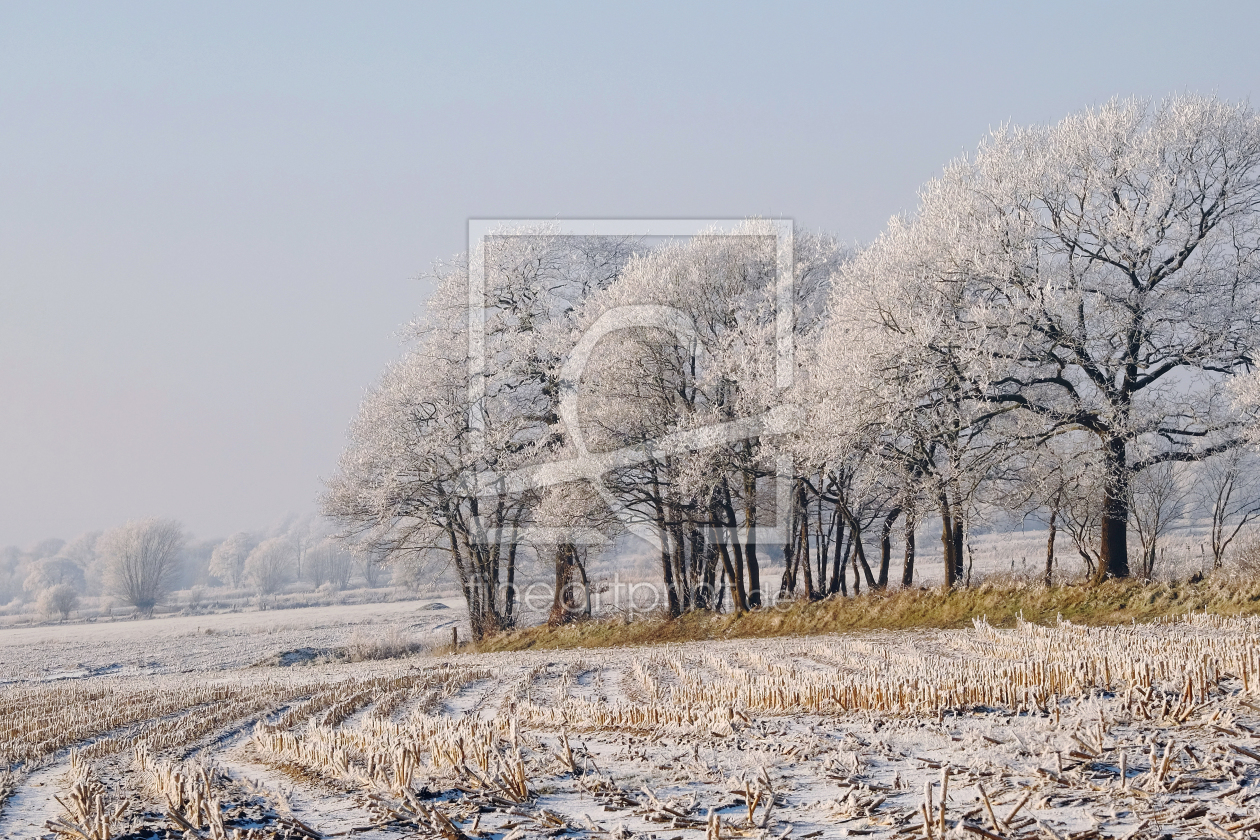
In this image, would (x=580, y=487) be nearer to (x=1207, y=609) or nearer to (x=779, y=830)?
(x=1207, y=609)

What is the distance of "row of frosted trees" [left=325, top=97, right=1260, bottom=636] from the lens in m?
20.7

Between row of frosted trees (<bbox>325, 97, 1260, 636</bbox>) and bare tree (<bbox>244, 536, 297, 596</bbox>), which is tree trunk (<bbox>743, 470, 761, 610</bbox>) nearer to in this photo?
row of frosted trees (<bbox>325, 97, 1260, 636</bbox>)

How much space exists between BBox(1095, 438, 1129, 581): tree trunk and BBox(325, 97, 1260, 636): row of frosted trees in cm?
8

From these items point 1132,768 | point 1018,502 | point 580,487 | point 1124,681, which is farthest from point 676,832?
point 580,487

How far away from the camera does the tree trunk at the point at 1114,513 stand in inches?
810

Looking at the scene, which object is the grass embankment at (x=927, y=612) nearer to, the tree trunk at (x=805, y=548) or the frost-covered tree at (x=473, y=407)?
the tree trunk at (x=805, y=548)

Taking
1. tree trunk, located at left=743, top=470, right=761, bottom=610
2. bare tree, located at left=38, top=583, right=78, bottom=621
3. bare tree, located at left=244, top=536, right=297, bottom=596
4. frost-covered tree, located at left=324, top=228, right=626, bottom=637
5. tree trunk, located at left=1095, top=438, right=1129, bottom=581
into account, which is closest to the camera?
tree trunk, located at left=1095, top=438, right=1129, bottom=581

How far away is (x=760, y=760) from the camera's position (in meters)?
6.53

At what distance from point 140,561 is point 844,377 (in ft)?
359

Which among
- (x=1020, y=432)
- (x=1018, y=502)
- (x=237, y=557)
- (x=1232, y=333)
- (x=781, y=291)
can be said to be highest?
(x=781, y=291)

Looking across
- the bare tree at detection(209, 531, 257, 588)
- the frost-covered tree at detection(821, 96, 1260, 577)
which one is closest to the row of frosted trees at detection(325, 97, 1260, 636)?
the frost-covered tree at detection(821, 96, 1260, 577)

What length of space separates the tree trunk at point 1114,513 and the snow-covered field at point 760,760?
21.5 feet

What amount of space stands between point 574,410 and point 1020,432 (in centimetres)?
1372

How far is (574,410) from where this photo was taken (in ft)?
99.3
